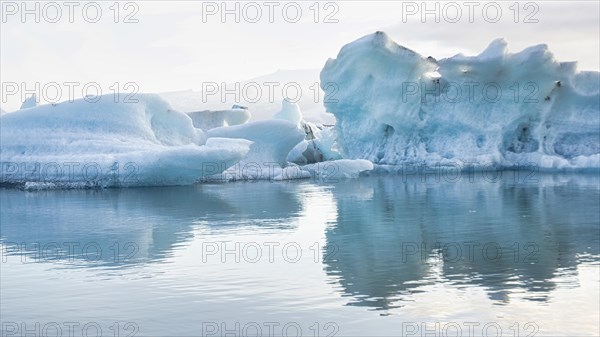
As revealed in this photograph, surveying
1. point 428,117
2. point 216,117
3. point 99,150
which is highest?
point 216,117

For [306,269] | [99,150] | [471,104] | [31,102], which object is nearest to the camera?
[306,269]

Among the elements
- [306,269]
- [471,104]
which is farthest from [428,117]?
[306,269]

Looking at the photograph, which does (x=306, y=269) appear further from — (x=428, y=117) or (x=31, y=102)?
(x=31, y=102)

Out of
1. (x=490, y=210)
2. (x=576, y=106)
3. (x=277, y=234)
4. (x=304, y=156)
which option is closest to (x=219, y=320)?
(x=277, y=234)

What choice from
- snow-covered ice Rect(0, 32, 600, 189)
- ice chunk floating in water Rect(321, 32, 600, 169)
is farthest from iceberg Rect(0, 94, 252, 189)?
ice chunk floating in water Rect(321, 32, 600, 169)

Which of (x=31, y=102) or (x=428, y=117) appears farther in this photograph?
(x=31, y=102)

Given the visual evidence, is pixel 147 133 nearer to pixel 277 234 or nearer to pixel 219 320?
pixel 277 234

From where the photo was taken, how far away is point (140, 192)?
19.0 metres

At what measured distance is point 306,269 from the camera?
7457mm

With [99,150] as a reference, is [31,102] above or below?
above

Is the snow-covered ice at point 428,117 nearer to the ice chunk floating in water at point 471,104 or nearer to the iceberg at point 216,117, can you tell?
→ the ice chunk floating in water at point 471,104

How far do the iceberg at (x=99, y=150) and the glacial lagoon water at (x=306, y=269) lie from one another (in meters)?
4.96

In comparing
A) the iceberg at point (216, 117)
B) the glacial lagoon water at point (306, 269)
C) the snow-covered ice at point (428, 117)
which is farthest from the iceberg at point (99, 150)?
the iceberg at point (216, 117)

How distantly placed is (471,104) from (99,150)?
502 inches
